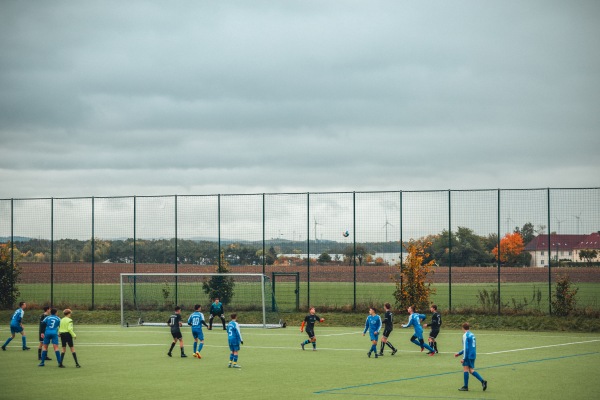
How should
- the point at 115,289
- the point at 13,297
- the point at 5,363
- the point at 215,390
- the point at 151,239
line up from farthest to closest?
1. the point at 115,289
2. the point at 151,239
3. the point at 13,297
4. the point at 5,363
5. the point at 215,390

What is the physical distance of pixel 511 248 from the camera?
177 ft

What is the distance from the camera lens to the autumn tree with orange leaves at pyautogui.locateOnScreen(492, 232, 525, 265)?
173 feet

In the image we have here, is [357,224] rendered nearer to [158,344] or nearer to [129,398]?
[158,344]

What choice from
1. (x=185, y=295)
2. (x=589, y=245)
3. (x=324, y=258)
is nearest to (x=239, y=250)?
(x=324, y=258)

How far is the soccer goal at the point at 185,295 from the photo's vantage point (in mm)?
49600

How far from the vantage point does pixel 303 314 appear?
4938 cm

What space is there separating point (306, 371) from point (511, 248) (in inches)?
1233

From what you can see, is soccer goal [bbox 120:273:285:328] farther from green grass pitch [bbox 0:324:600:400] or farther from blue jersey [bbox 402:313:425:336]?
blue jersey [bbox 402:313:425:336]

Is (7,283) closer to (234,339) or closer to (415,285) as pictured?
(415,285)

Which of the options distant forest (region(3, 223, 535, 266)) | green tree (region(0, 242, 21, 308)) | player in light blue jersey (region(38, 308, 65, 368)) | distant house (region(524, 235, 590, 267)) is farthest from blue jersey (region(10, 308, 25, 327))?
distant house (region(524, 235, 590, 267))

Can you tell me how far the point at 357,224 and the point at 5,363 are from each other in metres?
27.3

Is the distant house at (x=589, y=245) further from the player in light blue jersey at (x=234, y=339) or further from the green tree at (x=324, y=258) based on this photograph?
the player in light blue jersey at (x=234, y=339)

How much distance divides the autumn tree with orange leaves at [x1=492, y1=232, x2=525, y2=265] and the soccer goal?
53.2ft

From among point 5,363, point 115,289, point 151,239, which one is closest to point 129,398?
point 5,363
